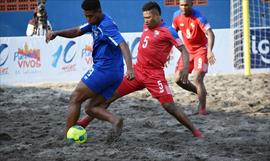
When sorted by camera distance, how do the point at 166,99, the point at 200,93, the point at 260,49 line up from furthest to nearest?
the point at 260,49, the point at 200,93, the point at 166,99

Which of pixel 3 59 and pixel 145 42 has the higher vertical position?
pixel 145 42

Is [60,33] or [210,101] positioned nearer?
[60,33]

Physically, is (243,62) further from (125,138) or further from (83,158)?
(83,158)

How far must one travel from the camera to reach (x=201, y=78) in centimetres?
941

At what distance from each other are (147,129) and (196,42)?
233 cm

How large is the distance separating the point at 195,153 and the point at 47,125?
9.88 ft

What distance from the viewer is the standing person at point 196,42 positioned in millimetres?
9297

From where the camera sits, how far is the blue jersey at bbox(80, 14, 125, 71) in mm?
6527

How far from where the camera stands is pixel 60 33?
7.20 metres

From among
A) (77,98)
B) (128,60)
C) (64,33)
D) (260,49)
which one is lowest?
(77,98)

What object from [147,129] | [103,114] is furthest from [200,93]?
[103,114]

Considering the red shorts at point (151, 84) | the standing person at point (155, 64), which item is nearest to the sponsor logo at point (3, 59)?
the standing person at point (155, 64)

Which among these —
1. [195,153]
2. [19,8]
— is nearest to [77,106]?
[195,153]

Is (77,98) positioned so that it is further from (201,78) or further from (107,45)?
(201,78)
